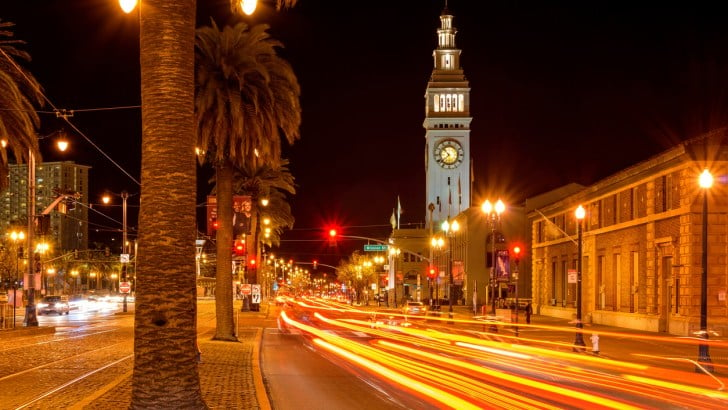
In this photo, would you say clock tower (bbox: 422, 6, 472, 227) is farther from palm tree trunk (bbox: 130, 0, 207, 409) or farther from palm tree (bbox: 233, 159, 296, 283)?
palm tree trunk (bbox: 130, 0, 207, 409)

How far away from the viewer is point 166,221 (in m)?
9.86

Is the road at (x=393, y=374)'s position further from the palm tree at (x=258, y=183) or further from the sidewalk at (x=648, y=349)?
the palm tree at (x=258, y=183)

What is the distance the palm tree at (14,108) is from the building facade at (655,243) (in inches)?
933

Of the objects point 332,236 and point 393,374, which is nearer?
point 393,374

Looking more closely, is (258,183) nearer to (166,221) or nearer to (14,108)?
(14,108)

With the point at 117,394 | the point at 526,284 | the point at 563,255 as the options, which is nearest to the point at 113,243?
the point at 526,284

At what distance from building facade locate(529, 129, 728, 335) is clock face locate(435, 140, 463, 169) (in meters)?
60.1

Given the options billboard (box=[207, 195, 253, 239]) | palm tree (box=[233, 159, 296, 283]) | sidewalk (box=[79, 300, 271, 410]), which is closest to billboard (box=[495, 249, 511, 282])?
palm tree (box=[233, 159, 296, 283])

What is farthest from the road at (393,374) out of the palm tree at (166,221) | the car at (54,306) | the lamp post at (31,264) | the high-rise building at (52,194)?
the high-rise building at (52,194)

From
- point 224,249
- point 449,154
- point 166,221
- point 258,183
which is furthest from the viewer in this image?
point 449,154

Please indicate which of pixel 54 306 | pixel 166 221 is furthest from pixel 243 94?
pixel 54 306

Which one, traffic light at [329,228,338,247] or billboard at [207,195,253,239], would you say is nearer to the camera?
billboard at [207,195,253,239]

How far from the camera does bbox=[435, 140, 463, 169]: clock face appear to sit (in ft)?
412

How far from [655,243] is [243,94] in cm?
2857
